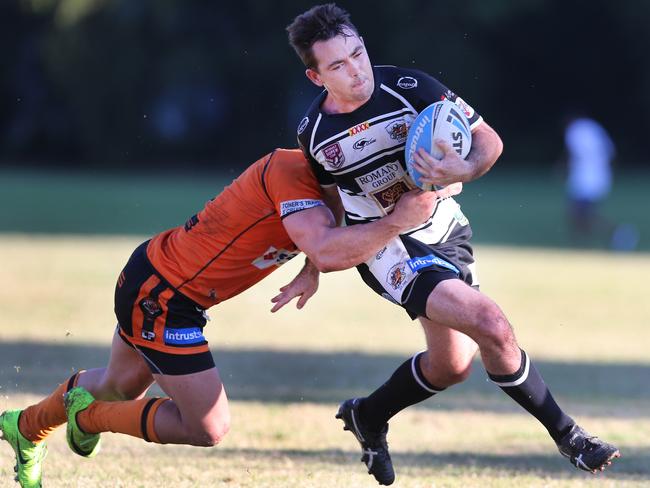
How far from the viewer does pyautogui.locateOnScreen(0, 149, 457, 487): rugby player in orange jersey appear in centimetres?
502

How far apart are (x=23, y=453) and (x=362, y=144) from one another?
7.02 ft

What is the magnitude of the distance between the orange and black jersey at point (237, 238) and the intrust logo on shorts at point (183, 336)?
0.50ft

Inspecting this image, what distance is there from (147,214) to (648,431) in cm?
1600

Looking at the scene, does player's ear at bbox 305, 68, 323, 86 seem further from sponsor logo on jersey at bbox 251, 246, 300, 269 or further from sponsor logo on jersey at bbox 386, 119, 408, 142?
sponsor logo on jersey at bbox 251, 246, 300, 269

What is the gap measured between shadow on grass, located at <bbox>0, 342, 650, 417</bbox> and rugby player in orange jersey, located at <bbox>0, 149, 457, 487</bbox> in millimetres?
2322

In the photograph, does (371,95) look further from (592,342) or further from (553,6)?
(553,6)

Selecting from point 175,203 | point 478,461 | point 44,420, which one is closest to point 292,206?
point 44,420

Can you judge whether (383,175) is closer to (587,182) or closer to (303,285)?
(303,285)

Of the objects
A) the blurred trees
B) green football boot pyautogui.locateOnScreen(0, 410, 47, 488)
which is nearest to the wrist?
green football boot pyautogui.locateOnScreen(0, 410, 47, 488)

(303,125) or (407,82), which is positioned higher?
(407,82)

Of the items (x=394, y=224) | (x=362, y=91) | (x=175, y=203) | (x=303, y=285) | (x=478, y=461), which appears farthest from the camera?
(x=175, y=203)

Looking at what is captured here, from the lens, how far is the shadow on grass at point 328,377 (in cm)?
786

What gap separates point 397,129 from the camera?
5.05m

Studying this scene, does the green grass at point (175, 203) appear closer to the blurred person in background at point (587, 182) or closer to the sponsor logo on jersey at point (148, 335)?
the blurred person in background at point (587, 182)
